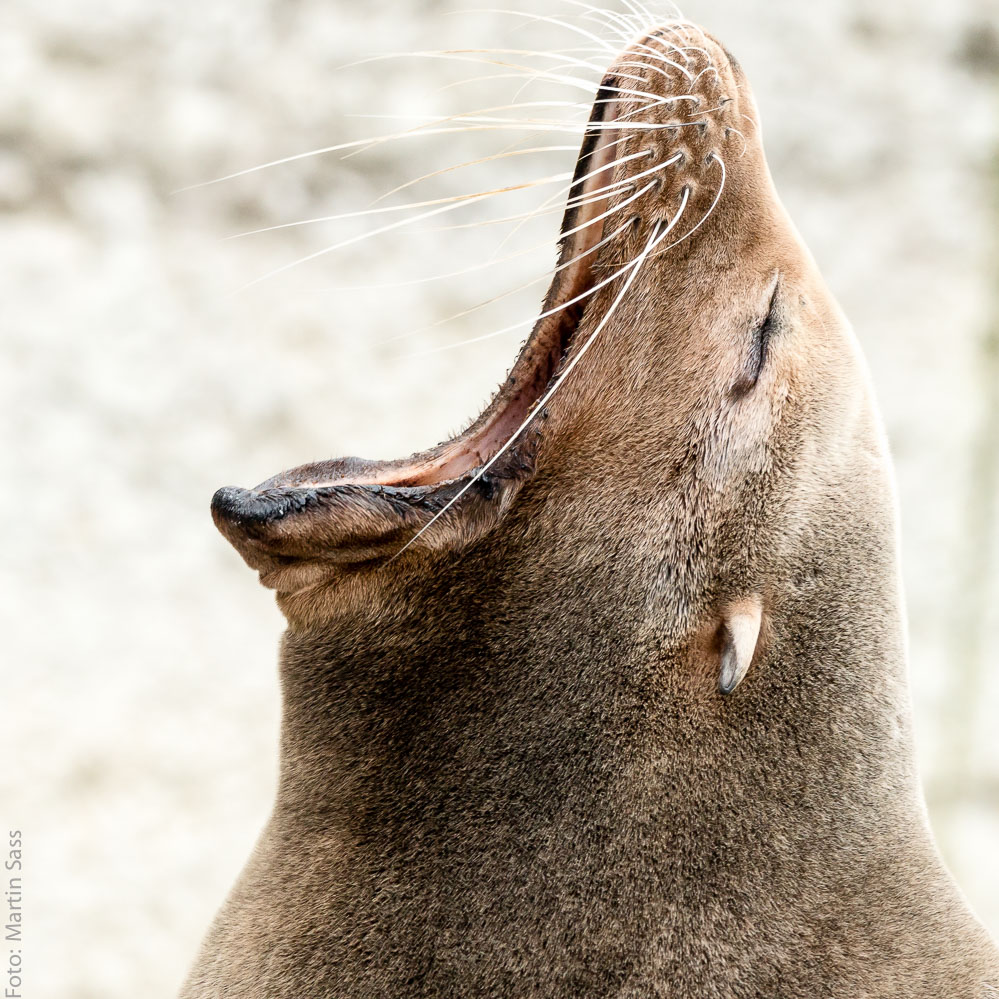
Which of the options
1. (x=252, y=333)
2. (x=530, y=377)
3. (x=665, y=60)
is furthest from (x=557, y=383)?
(x=252, y=333)

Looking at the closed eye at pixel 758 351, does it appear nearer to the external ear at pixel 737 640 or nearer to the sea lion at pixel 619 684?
the sea lion at pixel 619 684

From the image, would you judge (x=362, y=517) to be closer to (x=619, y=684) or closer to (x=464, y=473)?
(x=464, y=473)

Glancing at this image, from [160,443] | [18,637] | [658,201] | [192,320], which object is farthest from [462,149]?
[658,201]

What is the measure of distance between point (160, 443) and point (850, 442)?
206cm

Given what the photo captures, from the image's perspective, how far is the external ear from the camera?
1.03 meters

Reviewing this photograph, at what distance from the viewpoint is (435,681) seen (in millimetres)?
1090

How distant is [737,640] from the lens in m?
1.04

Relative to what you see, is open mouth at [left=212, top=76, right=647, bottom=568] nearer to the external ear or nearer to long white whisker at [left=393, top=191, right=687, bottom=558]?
long white whisker at [left=393, top=191, right=687, bottom=558]

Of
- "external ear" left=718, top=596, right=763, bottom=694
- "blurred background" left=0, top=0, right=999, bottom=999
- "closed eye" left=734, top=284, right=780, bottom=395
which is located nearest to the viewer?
"external ear" left=718, top=596, right=763, bottom=694

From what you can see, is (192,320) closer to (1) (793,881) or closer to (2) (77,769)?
(2) (77,769)

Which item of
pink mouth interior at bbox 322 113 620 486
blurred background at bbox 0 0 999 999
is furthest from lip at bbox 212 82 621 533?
blurred background at bbox 0 0 999 999

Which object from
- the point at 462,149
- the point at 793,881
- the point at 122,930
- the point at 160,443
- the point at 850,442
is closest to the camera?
the point at 793,881

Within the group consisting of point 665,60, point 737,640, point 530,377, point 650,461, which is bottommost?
point 737,640

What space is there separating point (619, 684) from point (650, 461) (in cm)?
22
